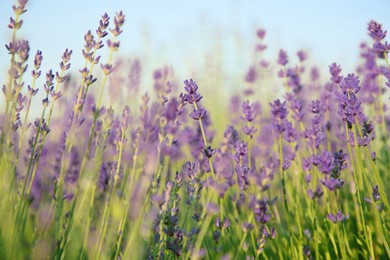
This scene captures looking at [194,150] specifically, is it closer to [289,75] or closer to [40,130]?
[289,75]

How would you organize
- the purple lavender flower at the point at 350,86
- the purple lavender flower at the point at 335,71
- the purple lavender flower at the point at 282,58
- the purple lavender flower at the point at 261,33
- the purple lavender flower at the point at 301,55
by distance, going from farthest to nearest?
the purple lavender flower at the point at 261,33, the purple lavender flower at the point at 301,55, the purple lavender flower at the point at 282,58, the purple lavender flower at the point at 335,71, the purple lavender flower at the point at 350,86

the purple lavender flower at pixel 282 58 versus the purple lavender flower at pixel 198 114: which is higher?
the purple lavender flower at pixel 282 58

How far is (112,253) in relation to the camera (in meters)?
1.67

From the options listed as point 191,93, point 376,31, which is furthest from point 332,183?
point 376,31

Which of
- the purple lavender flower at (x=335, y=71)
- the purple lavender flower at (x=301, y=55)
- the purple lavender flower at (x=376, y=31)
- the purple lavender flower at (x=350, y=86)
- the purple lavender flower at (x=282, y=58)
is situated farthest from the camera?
the purple lavender flower at (x=301, y=55)

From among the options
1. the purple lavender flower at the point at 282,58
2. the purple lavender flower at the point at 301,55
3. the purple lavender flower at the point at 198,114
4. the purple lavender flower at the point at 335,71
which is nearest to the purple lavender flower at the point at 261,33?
the purple lavender flower at the point at 301,55

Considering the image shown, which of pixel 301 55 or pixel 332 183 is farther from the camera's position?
pixel 301 55

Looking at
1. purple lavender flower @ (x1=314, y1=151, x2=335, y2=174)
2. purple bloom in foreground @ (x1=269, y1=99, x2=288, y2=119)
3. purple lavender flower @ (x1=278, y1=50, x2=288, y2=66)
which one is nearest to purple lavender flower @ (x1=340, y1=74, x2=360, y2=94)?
purple lavender flower @ (x1=314, y1=151, x2=335, y2=174)

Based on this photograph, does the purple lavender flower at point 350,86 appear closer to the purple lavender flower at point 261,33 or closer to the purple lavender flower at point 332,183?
the purple lavender flower at point 332,183

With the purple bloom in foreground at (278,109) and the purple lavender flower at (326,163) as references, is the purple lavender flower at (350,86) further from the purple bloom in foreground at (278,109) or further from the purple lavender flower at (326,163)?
the purple bloom in foreground at (278,109)

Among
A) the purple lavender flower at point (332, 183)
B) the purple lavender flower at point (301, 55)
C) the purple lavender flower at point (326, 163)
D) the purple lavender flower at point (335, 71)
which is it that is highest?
the purple lavender flower at point (301, 55)

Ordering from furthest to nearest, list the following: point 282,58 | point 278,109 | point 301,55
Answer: point 301,55 < point 282,58 < point 278,109

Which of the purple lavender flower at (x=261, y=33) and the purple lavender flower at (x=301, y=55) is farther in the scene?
the purple lavender flower at (x=261, y=33)

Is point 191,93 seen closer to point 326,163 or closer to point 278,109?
point 278,109
